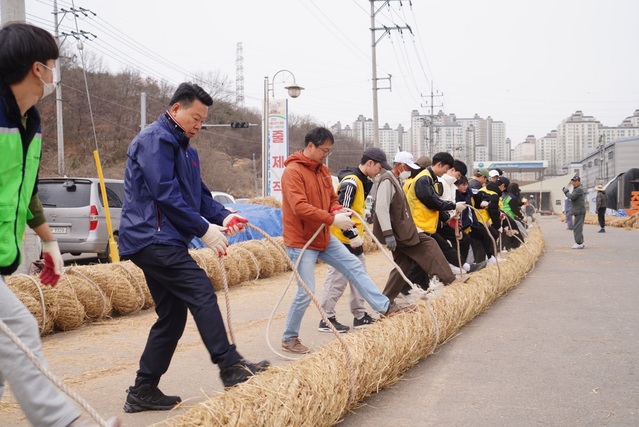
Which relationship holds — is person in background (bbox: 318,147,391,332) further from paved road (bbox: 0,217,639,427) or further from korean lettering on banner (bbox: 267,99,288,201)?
korean lettering on banner (bbox: 267,99,288,201)

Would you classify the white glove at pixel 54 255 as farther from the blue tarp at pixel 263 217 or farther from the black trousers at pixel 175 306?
the blue tarp at pixel 263 217

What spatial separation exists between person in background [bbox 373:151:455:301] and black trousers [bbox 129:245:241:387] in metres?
3.46

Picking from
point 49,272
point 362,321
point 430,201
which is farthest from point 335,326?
point 49,272

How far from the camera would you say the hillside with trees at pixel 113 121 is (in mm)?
41344

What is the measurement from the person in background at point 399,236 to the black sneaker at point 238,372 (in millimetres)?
3704

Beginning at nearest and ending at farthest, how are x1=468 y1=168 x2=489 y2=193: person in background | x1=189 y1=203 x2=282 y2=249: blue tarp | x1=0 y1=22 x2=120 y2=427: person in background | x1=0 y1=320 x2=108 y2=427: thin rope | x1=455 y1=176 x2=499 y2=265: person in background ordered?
1. x1=0 y1=320 x2=108 y2=427: thin rope
2. x1=0 y1=22 x2=120 y2=427: person in background
3. x1=455 y1=176 x2=499 y2=265: person in background
4. x1=468 y1=168 x2=489 y2=193: person in background
5. x1=189 y1=203 x2=282 y2=249: blue tarp

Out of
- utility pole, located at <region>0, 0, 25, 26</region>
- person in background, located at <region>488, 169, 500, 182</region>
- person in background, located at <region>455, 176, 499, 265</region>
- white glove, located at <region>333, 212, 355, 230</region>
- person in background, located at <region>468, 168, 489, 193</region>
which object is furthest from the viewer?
person in background, located at <region>488, 169, 500, 182</region>

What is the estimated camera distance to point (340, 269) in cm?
619

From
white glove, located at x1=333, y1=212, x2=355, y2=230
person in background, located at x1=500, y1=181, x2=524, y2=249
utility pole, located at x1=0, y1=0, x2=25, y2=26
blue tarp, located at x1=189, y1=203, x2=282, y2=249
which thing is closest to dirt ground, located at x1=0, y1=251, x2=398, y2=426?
white glove, located at x1=333, y1=212, x2=355, y2=230

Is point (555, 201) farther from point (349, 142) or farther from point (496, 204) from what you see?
point (496, 204)

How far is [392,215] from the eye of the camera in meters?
7.65

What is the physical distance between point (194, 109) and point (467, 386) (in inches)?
110

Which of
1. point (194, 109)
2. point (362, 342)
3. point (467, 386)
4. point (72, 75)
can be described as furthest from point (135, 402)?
point (72, 75)

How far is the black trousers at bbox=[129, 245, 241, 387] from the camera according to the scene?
3.93m
